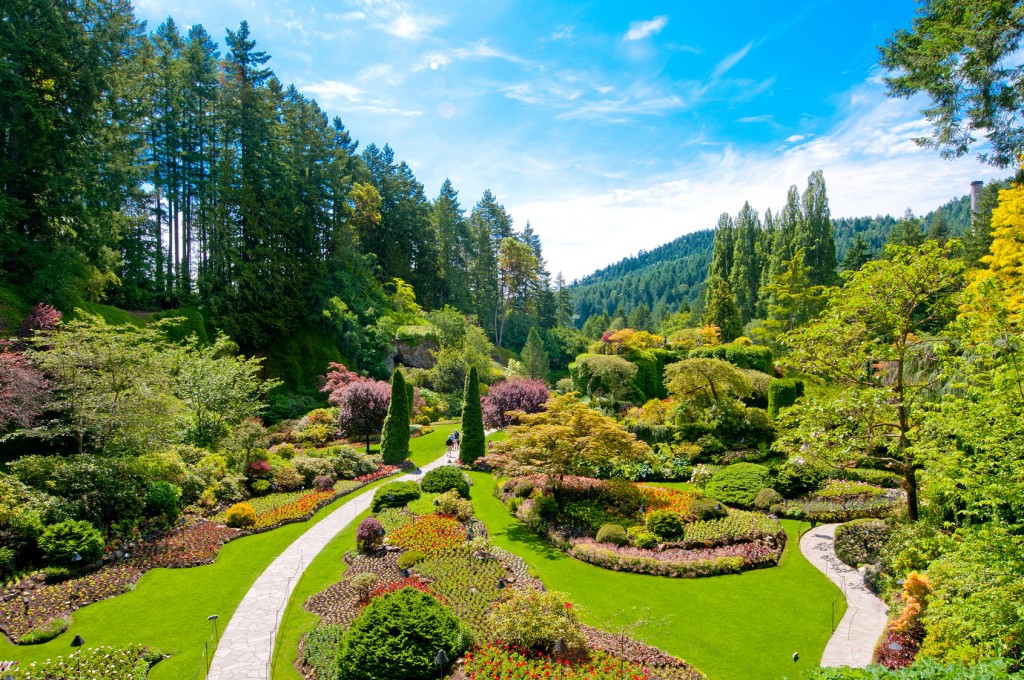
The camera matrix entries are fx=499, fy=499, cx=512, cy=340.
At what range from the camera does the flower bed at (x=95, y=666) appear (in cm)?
838

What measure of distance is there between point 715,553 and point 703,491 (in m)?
5.41

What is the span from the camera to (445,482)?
19000 millimetres

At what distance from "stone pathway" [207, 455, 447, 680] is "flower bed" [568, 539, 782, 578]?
24.8 feet

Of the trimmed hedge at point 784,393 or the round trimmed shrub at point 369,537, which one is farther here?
the trimmed hedge at point 784,393

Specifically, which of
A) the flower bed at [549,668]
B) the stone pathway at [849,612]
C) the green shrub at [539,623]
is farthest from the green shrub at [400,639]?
the stone pathway at [849,612]

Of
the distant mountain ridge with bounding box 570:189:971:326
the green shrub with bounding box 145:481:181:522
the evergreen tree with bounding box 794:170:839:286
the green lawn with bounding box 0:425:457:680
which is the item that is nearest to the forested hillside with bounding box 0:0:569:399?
the green shrub with bounding box 145:481:181:522

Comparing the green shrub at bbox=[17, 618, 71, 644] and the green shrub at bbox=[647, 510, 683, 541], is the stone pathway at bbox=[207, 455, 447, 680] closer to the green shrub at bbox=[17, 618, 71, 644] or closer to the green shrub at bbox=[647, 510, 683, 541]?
the green shrub at bbox=[17, 618, 71, 644]

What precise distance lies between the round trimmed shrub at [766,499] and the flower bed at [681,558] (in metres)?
3.17

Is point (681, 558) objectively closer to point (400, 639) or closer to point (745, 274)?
point (400, 639)

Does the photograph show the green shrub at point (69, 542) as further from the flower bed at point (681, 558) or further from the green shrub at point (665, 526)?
the green shrub at point (665, 526)

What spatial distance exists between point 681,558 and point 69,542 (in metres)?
15.8

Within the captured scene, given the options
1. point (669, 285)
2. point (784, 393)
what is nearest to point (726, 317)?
point (784, 393)

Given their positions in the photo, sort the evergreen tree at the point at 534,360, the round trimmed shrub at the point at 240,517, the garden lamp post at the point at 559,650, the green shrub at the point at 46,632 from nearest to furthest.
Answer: the garden lamp post at the point at 559,650, the green shrub at the point at 46,632, the round trimmed shrub at the point at 240,517, the evergreen tree at the point at 534,360

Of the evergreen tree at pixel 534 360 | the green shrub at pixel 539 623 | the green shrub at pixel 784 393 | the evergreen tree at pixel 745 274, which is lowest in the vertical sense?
the green shrub at pixel 539 623
